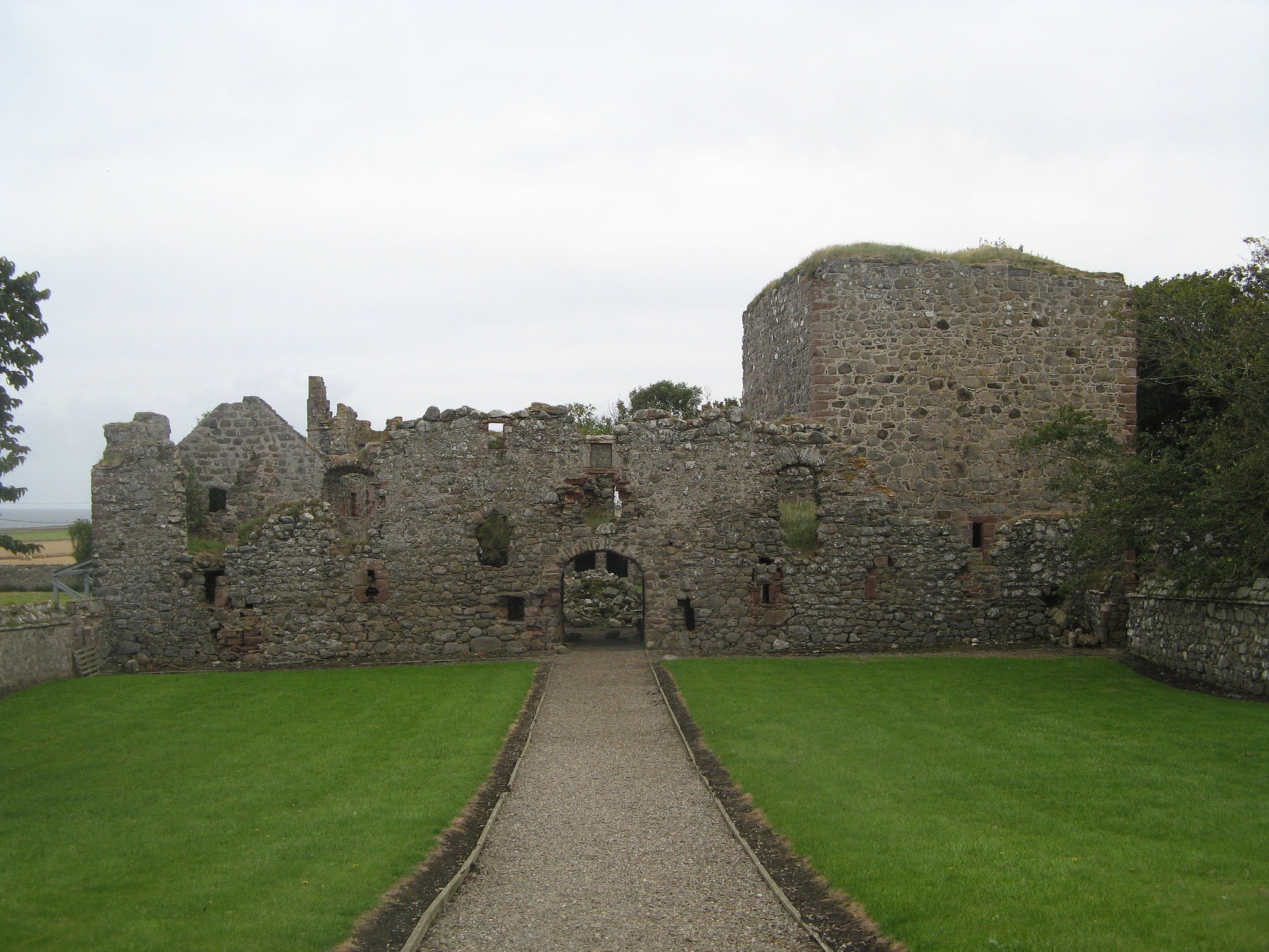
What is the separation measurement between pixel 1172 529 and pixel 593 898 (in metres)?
12.2

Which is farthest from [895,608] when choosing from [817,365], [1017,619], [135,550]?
[135,550]

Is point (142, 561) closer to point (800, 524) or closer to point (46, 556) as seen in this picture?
point (46, 556)

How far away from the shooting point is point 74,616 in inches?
712

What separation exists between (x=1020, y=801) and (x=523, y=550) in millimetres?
11972

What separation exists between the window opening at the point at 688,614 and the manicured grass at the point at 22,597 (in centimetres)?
1164

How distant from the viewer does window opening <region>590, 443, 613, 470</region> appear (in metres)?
19.8

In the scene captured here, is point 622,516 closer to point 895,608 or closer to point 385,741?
point 895,608

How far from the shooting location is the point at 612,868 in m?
8.12

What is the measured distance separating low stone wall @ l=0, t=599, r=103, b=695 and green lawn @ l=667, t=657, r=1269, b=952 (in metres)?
10.8

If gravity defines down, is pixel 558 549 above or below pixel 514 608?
above

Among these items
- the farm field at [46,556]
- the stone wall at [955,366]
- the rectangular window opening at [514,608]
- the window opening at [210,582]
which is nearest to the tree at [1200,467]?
the stone wall at [955,366]

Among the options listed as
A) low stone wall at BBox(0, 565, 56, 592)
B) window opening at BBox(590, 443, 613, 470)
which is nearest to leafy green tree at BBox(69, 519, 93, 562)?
low stone wall at BBox(0, 565, 56, 592)

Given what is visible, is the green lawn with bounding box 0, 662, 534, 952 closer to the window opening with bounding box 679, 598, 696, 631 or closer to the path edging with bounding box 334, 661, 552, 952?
the path edging with bounding box 334, 661, 552, 952

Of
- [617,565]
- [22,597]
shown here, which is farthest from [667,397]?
[22,597]
